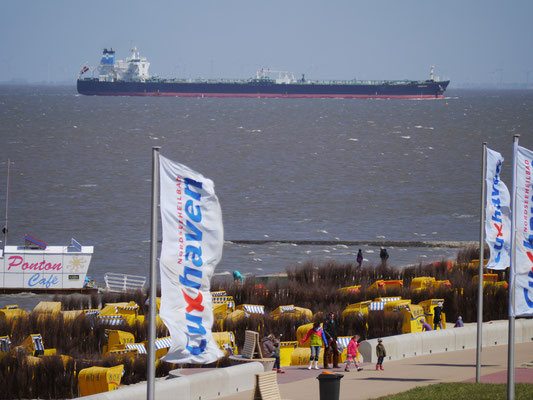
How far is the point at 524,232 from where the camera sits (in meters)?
14.6

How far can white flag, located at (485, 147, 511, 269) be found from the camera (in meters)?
17.1

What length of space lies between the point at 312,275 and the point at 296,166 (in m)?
53.3

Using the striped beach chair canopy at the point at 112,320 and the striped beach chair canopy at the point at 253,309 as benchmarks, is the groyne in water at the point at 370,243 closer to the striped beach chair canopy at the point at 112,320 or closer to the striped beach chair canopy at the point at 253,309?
the striped beach chair canopy at the point at 253,309

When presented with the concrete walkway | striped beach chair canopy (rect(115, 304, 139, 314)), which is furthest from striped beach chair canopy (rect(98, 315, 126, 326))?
the concrete walkway

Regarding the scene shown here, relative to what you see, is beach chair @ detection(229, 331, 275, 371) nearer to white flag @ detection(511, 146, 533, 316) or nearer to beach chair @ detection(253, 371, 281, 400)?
beach chair @ detection(253, 371, 281, 400)

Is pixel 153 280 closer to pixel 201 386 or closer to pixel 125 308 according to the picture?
pixel 201 386

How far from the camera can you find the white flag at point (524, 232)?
14508mm

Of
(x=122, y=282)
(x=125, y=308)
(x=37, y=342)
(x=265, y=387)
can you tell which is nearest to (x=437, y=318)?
(x=125, y=308)

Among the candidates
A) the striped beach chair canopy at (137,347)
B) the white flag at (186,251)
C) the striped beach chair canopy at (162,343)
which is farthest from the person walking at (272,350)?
the white flag at (186,251)

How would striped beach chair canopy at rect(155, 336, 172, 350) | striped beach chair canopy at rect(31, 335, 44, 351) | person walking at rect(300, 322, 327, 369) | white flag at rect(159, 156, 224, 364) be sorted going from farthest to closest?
striped beach chair canopy at rect(31, 335, 44, 351), striped beach chair canopy at rect(155, 336, 172, 350), person walking at rect(300, 322, 327, 369), white flag at rect(159, 156, 224, 364)

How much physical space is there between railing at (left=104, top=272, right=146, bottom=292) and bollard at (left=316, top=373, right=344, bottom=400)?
20.3 meters

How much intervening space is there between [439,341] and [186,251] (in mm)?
11058

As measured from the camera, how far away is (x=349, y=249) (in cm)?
4759

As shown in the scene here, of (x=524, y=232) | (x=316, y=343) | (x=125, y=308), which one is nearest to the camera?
(x=524, y=232)
